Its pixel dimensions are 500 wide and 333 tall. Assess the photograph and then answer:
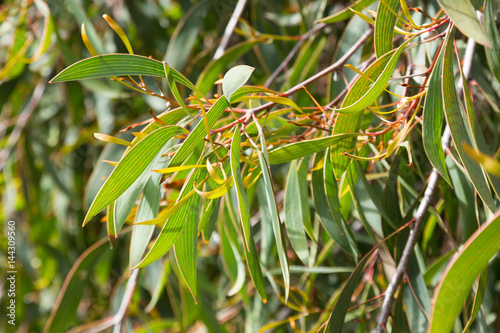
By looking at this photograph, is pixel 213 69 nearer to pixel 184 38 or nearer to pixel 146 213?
pixel 184 38

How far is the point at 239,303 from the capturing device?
1.15 metres

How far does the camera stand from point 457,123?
337mm

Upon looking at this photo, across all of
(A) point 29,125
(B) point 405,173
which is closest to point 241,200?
(B) point 405,173

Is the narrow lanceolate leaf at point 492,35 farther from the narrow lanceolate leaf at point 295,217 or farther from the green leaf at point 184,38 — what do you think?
the green leaf at point 184,38

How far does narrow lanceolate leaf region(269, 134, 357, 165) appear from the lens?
13.8 inches

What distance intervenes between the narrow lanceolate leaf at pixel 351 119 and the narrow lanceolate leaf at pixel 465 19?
0.06 metres

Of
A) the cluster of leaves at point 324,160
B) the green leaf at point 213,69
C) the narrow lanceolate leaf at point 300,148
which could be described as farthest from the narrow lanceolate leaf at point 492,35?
the green leaf at point 213,69

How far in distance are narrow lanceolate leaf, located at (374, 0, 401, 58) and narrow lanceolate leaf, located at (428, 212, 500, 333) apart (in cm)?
20

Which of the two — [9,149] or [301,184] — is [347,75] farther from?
[9,149]

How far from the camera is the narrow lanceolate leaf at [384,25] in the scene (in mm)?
369

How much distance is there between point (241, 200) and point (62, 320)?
26.4 inches

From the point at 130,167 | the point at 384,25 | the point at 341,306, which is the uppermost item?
the point at 384,25

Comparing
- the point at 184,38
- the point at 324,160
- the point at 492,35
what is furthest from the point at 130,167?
the point at 184,38

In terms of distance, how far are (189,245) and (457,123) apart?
0.82ft
